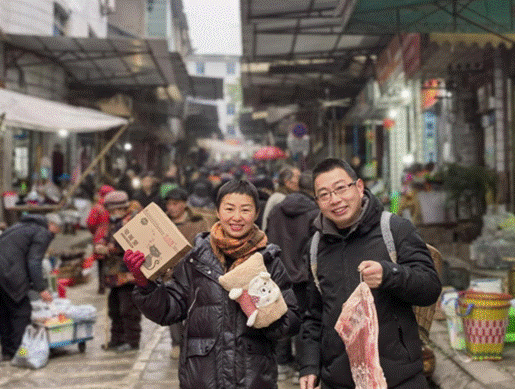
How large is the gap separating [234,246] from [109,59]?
15.7 m

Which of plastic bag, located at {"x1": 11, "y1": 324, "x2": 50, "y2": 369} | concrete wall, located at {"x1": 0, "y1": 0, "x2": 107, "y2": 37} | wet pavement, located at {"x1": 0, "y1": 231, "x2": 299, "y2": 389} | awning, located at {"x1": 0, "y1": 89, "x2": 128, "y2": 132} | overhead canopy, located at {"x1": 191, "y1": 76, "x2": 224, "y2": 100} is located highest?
concrete wall, located at {"x1": 0, "y1": 0, "x2": 107, "y2": 37}

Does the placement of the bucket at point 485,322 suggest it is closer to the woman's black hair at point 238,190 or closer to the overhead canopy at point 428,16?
the woman's black hair at point 238,190

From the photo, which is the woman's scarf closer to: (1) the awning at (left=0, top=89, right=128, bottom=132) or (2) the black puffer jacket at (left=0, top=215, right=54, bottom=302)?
(2) the black puffer jacket at (left=0, top=215, right=54, bottom=302)

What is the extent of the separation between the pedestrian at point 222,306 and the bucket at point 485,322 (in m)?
2.93

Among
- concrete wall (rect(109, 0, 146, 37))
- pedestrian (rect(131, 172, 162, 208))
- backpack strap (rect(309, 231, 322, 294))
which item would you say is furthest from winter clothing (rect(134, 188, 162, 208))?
concrete wall (rect(109, 0, 146, 37))

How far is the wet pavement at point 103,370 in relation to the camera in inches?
270

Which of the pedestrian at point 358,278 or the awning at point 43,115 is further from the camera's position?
the awning at point 43,115

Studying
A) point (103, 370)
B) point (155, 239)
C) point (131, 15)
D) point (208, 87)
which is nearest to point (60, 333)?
point (103, 370)

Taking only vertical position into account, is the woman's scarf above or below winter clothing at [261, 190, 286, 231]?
below

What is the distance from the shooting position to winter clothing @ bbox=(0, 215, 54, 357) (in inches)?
306

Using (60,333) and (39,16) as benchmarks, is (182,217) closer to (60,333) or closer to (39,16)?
(60,333)

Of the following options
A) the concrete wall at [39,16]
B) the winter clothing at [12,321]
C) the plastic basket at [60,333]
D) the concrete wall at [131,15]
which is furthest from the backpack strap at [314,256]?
the concrete wall at [131,15]

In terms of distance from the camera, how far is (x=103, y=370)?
747 cm

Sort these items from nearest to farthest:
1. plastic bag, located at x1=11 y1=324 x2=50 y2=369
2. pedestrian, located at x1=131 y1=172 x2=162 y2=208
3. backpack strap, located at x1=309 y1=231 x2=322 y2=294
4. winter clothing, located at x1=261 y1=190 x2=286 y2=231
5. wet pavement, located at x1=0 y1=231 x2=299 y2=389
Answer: backpack strap, located at x1=309 y1=231 x2=322 y2=294, wet pavement, located at x1=0 y1=231 x2=299 y2=389, plastic bag, located at x1=11 y1=324 x2=50 y2=369, winter clothing, located at x1=261 y1=190 x2=286 y2=231, pedestrian, located at x1=131 y1=172 x2=162 y2=208
